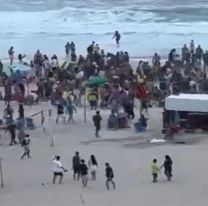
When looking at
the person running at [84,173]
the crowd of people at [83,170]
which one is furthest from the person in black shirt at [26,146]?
the person running at [84,173]

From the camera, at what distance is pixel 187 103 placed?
27.9 metres

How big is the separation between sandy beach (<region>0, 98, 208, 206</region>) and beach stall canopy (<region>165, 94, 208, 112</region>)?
3.05 feet

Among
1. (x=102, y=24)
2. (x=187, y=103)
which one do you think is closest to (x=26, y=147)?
(x=187, y=103)

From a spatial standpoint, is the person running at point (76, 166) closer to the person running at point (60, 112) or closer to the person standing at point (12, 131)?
the person standing at point (12, 131)

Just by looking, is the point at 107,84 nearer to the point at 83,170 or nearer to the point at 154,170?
the point at 154,170

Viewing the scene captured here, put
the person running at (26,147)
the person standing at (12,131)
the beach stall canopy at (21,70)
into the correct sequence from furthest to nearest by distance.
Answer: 1. the beach stall canopy at (21,70)
2. the person standing at (12,131)
3. the person running at (26,147)

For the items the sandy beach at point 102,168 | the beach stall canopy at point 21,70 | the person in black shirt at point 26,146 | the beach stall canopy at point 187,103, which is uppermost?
the beach stall canopy at point 21,70

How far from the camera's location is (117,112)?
2961 centimetres

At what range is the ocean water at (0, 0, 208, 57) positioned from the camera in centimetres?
4834

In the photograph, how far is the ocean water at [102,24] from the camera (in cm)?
4834

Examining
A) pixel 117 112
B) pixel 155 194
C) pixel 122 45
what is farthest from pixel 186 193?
pixel 122 45

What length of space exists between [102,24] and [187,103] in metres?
29.4

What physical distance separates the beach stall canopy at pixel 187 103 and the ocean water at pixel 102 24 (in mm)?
17145

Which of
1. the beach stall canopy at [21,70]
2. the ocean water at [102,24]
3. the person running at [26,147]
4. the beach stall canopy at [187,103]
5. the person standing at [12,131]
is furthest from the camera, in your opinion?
the ocean water at [102,24]
